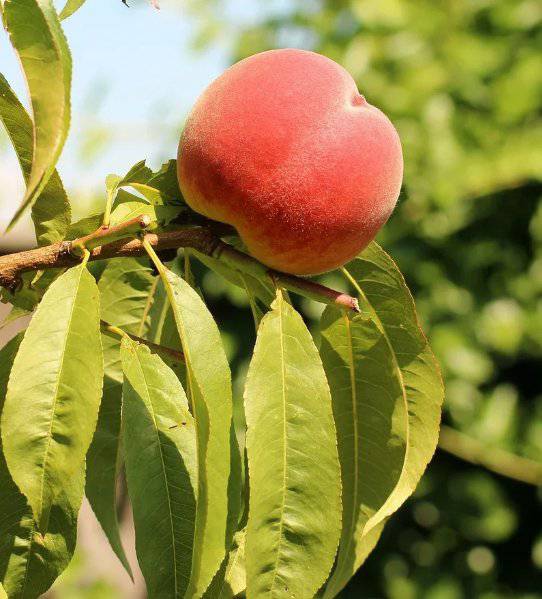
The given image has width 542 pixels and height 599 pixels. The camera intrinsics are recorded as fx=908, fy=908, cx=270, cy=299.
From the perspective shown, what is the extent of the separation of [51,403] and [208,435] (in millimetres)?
102

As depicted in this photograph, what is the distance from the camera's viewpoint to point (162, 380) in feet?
2.14

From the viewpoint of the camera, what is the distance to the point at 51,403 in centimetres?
58

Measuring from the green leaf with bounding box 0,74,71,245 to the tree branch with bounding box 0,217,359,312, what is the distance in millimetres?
50

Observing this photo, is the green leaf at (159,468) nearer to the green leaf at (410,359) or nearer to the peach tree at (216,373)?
the peach tree at (216,373)

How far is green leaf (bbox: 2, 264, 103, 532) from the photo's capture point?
1.85 ft

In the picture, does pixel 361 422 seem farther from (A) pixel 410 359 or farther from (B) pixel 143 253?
(B) pixel 143 253

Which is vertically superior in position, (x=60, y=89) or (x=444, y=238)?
(x=60, y=89)

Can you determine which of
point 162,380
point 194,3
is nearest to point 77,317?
point 162,380

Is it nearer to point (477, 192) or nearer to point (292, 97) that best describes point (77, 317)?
point (292, 97)

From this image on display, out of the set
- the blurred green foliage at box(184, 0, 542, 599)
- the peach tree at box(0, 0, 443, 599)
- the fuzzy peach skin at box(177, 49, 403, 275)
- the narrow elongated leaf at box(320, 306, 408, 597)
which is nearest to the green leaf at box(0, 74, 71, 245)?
the peach tree at box(0, 0, 443, 599)

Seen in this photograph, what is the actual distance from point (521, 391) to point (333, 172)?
58.4 inches

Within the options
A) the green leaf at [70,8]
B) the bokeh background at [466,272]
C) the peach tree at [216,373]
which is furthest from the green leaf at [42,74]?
the bokeh background at [466,272]

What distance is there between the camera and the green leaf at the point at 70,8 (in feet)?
2.15

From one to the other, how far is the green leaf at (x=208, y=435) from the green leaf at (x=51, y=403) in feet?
0.21
